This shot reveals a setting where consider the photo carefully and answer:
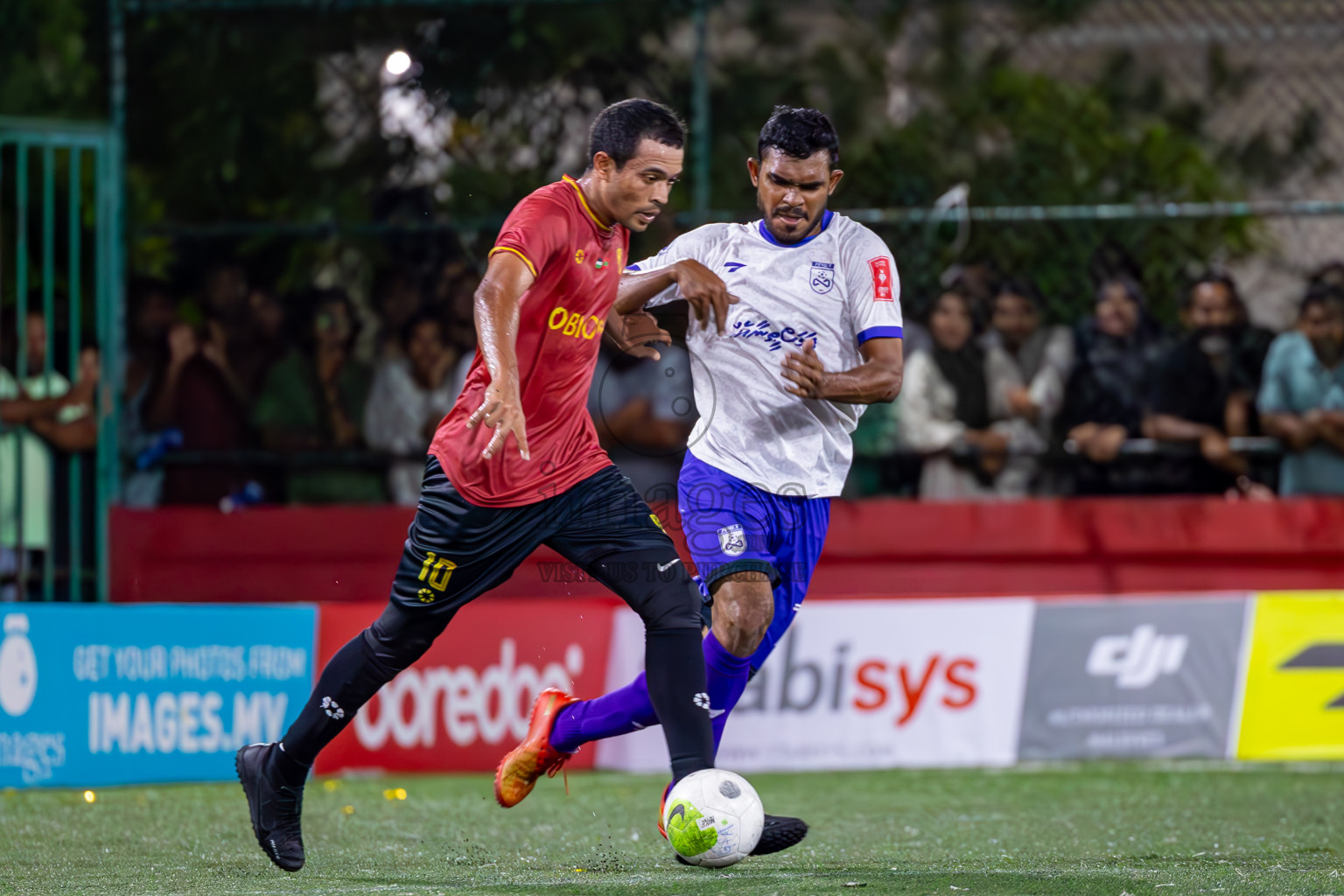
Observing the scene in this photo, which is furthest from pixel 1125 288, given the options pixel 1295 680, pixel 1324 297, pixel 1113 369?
pixel 1295 680

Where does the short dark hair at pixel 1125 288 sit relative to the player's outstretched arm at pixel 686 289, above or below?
below

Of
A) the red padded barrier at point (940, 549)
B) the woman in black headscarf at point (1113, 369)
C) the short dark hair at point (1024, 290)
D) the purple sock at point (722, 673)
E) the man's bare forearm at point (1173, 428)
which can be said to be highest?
the short dark hair at point (1024, 290)

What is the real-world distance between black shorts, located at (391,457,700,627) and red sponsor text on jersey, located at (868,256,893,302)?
107cm

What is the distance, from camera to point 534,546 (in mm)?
4965

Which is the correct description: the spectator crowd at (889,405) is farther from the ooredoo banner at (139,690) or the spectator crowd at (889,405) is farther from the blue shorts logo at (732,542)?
the blue shorts logo at (732,542)

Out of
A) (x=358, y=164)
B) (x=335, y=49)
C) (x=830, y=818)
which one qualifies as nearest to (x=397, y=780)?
(x=830, y=818)

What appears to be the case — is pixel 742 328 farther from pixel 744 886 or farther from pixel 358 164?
pixel 358 164

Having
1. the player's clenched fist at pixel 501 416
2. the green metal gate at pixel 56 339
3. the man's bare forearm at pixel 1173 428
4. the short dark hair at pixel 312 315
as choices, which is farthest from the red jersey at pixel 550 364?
the man's bare forearm at pixel 1173 428

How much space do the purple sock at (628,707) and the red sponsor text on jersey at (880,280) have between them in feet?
3.88

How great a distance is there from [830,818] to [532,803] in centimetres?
140

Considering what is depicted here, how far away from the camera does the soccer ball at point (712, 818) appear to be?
465 centimetres

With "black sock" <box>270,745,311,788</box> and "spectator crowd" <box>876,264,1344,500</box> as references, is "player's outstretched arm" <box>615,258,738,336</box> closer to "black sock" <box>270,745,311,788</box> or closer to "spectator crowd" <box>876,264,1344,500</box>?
"black sock" <box>270,745,311,788</box>

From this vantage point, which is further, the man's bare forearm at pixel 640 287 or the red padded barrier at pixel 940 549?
the red padded barrier at pixel 940 549

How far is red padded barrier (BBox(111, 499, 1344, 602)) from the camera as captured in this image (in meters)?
9.67
